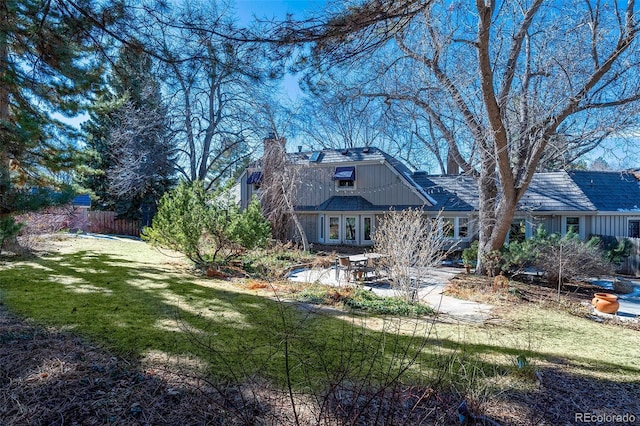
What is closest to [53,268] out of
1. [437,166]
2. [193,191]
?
[193,191]

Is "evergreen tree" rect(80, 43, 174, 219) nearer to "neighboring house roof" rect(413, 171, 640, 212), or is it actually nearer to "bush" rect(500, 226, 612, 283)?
"neighboring house roof" rect(413, 171, 640, 212)

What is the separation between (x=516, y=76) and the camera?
11438 millimetres

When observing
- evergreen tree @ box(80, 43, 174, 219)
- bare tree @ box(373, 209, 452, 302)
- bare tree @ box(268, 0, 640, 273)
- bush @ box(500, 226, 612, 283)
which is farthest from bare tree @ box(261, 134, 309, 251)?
bare tree @ box(373, 209, 452, 302)

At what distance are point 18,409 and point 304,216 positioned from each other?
1920cm

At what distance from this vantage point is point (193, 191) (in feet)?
33.6

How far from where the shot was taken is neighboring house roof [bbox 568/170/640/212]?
15.9 metres

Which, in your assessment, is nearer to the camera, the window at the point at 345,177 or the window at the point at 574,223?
the window at the point at 574,223

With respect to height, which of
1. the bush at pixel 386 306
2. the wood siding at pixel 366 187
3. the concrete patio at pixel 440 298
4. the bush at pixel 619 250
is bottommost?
the concrete patio at pixel 440 298

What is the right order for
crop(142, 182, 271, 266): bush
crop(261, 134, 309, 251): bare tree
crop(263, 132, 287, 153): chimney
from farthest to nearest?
crop(263, 132, 287, 153): chimney
crop(261, 134, 309, 251): bare tree
crop(142, 182, 271, 266): bush

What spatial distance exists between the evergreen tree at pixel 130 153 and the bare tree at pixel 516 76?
13.3 meters

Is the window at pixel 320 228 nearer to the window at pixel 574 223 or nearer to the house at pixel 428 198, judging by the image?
the house at pixel 428 198

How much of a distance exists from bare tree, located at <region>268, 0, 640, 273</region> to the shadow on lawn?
6290 mm

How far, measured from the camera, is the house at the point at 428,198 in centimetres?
1599

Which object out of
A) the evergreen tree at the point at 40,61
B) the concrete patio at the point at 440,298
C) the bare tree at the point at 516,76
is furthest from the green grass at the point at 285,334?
the bare tree at the point at 516,76
